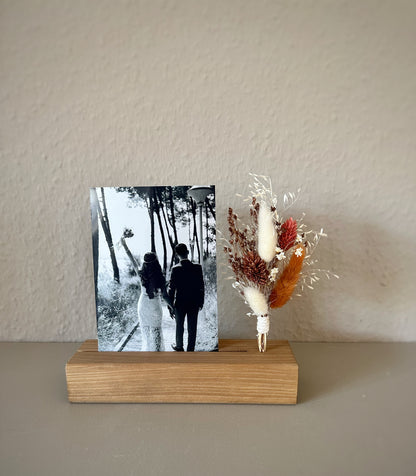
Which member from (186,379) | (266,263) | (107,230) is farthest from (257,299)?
(107,230)

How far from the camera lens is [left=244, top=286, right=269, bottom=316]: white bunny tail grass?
0.80 m

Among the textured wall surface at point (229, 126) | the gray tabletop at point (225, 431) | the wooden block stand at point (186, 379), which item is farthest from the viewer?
the textured wall surface at point (229, 126)

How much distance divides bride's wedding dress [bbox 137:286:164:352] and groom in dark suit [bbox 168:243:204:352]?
31mm

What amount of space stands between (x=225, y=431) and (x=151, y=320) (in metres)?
0.24

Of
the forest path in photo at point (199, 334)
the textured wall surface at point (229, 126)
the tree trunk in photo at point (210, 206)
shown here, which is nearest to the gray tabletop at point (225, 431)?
the forest path in photo at point (199, 334)

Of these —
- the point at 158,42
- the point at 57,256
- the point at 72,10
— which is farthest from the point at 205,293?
the point at 72,10

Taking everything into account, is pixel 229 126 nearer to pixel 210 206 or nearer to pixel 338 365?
pixel 210 206

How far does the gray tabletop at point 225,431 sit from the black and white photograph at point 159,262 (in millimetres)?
126

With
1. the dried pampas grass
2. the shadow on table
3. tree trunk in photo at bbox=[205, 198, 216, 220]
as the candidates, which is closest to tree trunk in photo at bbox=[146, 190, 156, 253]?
tree trunk in photo at bbox=[205, 198, 216, 220]

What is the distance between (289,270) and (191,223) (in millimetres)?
198

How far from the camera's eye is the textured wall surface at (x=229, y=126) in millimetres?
929

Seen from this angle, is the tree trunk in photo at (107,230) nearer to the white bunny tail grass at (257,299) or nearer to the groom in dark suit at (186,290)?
the groom in dark suit at (186,290)

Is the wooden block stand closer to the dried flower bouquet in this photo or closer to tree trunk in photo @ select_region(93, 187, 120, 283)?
the dried flower bouquet

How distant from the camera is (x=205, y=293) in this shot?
0.83m
